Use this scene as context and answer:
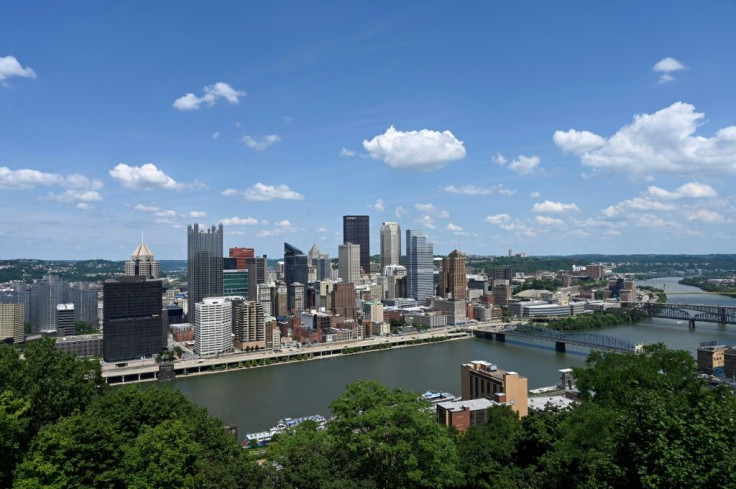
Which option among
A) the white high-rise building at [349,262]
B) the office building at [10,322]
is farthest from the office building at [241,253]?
the office building at [10,322]

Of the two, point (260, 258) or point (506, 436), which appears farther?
point (260, 258)

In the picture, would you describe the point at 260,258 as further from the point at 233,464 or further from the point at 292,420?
the point at 233,464

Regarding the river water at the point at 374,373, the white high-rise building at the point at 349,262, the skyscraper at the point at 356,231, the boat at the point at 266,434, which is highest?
the skyscraper at the point at 356,231

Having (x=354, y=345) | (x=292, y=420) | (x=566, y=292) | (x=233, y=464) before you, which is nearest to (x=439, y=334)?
(x=354, y=345)

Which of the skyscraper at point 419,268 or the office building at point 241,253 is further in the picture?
the office building at point 241,253

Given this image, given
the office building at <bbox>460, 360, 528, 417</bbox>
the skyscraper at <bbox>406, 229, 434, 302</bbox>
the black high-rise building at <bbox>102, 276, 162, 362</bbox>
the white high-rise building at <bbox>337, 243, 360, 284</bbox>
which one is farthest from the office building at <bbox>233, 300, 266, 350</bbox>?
the white high-rise building at <bbox>337, 243, 360, 284</bbox>

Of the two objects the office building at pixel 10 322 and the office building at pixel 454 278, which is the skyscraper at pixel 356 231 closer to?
the office building at pixel 454 278

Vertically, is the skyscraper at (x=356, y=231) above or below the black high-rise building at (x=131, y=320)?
above
